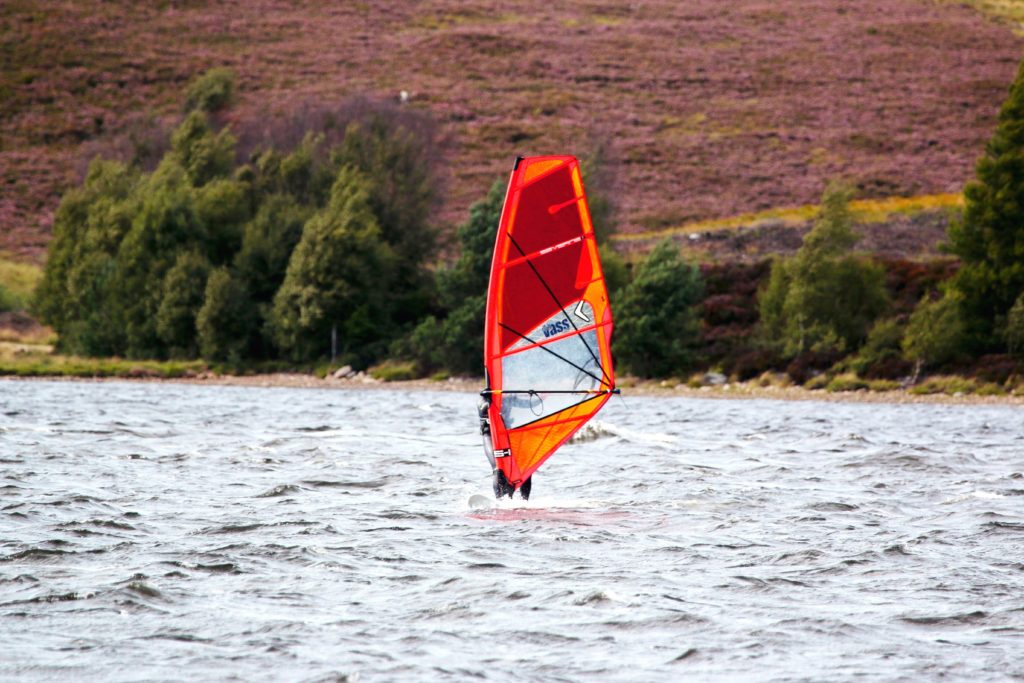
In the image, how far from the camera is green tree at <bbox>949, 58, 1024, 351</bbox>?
158 feet

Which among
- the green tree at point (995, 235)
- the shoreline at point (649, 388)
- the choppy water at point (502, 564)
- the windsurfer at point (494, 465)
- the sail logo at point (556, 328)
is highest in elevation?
the green tree at point (995, 235)

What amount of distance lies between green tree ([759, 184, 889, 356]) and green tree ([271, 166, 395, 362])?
1766 centimetres

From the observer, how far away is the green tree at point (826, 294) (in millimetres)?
52000

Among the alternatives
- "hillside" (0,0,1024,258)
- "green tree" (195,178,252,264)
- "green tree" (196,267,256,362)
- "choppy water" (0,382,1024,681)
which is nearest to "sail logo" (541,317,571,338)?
"choppy water" (0,382,1024,681)

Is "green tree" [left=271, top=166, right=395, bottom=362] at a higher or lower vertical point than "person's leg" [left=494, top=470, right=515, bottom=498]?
higher

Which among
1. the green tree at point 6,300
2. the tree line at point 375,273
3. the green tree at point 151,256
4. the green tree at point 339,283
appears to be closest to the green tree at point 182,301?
the tree line at point 375,273

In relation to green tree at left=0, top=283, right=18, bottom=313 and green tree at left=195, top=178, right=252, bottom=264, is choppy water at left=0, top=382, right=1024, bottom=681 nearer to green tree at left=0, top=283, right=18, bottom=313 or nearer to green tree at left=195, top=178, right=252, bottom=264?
green tree at left=195, top=178, right=252, bottom=264

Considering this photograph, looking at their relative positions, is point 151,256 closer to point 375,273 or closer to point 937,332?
point 375,273

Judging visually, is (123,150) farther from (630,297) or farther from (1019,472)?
(1019,472)

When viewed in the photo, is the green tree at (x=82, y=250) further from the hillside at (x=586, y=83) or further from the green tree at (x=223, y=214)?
the hillside at (x=586, y=83)

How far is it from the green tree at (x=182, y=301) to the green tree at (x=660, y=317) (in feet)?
65.9

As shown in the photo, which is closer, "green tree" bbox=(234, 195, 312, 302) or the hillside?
"green tree" bbox=(234, 195, 312, 302)

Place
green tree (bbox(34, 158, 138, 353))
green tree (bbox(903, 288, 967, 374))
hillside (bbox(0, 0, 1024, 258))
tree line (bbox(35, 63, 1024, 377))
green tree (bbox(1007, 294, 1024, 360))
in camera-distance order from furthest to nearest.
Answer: hillside (bbox(0, 0, 1024, 258)) < green tree (bbox(34, 158, 138, 353)) < tree line (bbox(35, 63, 1024, 377)) < green tree (bbox(903, 288, 967, 374)) < green tree (bbox(1007, 294, 1024, 360))

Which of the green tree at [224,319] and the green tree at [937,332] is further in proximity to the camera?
the green tree at [224,319]
